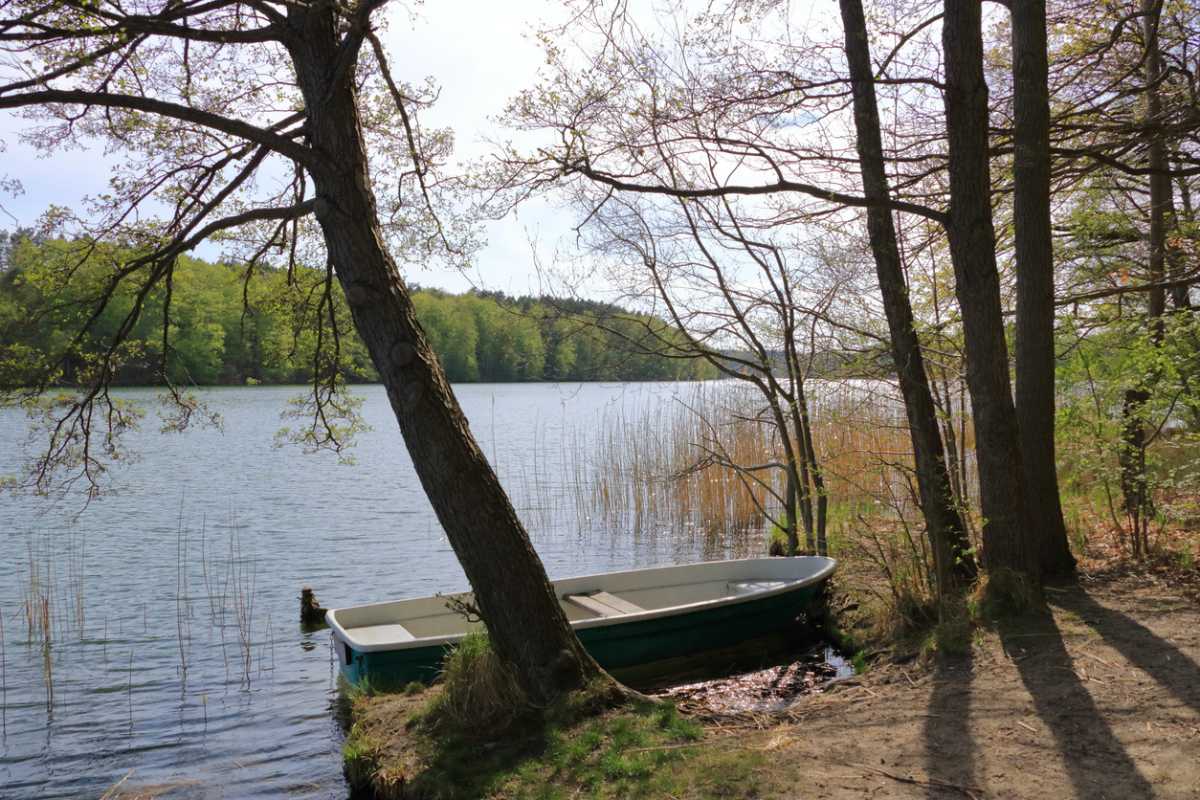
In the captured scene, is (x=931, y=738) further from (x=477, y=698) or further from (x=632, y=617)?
(x=632, y=617)

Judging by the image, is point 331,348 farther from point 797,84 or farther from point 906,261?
point 906,261

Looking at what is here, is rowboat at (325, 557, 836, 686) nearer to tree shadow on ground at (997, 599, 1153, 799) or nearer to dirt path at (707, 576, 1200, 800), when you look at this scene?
dirt path at (707, 576, 1200, 800)

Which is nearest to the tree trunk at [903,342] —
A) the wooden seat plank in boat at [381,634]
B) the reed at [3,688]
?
the wooden seat plank in boat at [381,634]

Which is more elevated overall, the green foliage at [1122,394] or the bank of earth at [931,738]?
the green foliage at [1122,394]

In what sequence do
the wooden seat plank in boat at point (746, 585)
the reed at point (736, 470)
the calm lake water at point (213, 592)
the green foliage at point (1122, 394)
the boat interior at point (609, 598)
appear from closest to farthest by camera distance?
the green foliage at point (1122, 394) → the calm lake water at point (213, 592) → the boat interior at point (609, 598) → the wooden seat plank in boat at point (746, 585) → the reed at point (736, 470)

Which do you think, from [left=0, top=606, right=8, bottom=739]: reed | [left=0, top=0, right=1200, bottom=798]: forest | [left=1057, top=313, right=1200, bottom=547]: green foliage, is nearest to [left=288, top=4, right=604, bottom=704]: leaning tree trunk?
[left=0, top=0, right=1200, bottom=798]: forest

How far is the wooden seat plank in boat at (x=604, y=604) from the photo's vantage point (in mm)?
7441

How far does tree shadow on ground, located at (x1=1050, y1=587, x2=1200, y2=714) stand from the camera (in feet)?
14.2

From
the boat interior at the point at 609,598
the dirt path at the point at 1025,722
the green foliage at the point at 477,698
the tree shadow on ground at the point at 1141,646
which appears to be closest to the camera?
the dirt path at the point at 1025,722

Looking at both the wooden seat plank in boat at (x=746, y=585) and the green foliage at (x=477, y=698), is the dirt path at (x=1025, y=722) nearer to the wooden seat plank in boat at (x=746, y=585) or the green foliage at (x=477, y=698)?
the green foliage at (x=477, y=698)

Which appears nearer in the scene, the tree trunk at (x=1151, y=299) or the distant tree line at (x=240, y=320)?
the distant tree line at (x=240, y=320)

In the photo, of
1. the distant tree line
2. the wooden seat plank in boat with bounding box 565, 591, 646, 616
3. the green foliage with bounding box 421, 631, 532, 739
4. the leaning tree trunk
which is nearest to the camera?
the leaning tree trunk

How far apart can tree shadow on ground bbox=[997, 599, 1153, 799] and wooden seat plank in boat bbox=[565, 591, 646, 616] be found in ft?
9.57

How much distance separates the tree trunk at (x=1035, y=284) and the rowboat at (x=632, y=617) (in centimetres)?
219
